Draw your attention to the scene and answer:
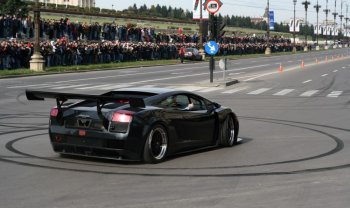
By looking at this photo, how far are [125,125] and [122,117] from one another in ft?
0.44

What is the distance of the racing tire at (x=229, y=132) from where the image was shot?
468 inches

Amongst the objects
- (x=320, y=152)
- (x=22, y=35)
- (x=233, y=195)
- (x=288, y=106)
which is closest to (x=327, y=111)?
(x=288, y=106)

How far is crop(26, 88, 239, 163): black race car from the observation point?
9406 millimetres

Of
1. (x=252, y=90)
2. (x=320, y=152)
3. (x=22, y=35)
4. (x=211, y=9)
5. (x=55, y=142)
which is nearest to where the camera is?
(x=55, y=142)

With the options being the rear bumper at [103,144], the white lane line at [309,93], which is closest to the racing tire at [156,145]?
the rear bumper at [103,144]

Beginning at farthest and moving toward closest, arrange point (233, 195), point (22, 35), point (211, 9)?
point (22, 35) → point (211, 9) → point (233, 195)

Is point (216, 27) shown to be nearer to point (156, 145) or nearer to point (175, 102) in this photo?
point (175, 102)

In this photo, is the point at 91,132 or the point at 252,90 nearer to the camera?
the point at 91,132

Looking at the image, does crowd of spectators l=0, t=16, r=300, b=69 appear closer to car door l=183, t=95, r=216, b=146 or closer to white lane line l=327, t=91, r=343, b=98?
white lane line l=327, t=91, r=343, b=98

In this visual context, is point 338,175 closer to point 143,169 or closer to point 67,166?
point 143,169

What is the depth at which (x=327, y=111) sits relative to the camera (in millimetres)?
19547

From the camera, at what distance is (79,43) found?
44.1 m

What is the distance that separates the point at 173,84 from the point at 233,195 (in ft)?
78.9

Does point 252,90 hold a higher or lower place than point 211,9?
lower
